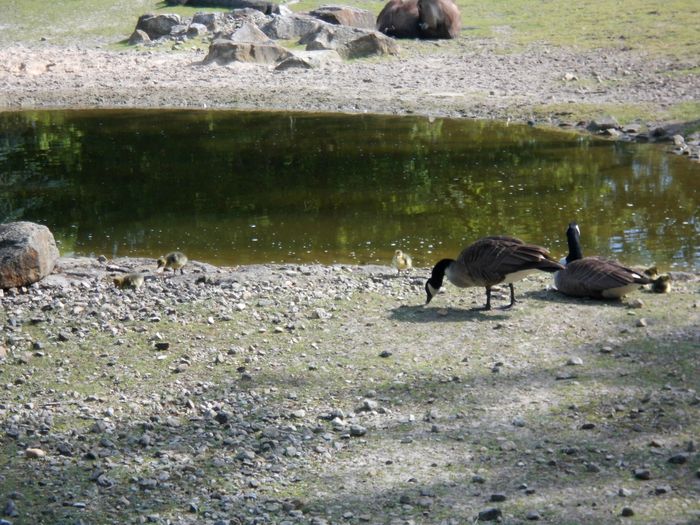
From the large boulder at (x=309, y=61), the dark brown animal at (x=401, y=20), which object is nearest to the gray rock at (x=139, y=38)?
the large boulder at (x=309, y=61)

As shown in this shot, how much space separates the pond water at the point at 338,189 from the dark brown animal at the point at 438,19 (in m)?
8.30

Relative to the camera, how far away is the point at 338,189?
55.9 ft

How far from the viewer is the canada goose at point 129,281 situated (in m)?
11.4

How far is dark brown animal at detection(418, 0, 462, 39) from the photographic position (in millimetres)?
29938

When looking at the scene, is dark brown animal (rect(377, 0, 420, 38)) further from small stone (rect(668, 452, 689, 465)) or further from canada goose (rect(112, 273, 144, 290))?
small stone (rect(668, 452, 689, 465))

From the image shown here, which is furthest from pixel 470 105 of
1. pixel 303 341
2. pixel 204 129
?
pixel 303 341

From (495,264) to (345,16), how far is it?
77.1 ft

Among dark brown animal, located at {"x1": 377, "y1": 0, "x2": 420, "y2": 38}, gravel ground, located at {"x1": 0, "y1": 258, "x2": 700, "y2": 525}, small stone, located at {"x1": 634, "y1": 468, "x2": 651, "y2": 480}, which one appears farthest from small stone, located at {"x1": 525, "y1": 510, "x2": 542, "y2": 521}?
dark brown animal, located at {"x1": 377, "y1": 0, "x2": 420, "y2": 38}

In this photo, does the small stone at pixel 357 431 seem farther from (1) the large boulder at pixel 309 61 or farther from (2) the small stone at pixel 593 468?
(1) the large boulder at pixel 309 61

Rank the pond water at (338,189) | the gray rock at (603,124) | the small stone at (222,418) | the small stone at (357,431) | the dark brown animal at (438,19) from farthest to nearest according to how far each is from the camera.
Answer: the dark brown animal at (438,19) → the gray rock at (603,124) → the pond water at (338,189) → the small stone at (222,418) → the small stone at (357,431)

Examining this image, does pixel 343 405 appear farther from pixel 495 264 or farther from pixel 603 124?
pixel 603 124

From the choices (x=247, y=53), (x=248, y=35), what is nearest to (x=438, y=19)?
(x=248, y=35)

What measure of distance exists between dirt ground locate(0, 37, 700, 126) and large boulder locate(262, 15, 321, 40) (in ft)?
7.90

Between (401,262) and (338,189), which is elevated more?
(401,262)
